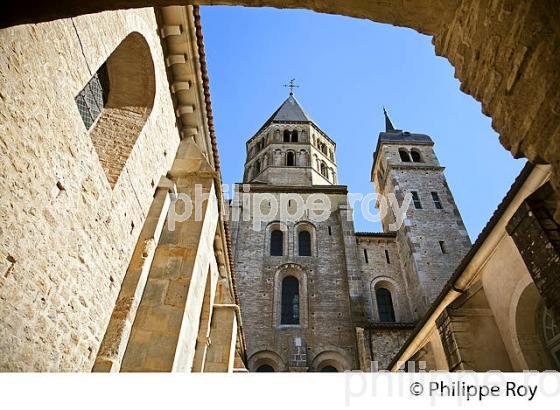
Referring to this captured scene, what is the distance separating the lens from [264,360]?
1497 cm

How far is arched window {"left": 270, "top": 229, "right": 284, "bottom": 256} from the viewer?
18891 mm

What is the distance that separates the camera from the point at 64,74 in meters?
3.27

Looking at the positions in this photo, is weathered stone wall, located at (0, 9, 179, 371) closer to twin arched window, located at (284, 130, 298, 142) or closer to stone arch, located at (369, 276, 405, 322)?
stone arch, located at (369, 276, 405, 322)

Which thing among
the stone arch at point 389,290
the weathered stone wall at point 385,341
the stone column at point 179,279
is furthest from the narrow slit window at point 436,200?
the stone column at point 179,279

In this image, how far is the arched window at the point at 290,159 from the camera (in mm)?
25552

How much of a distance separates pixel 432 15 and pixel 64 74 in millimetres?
3141

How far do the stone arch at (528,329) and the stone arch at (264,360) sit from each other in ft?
34.2

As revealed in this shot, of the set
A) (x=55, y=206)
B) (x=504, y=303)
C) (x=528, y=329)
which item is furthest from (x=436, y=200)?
(x=55, y=206)

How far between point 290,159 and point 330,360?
15.0m

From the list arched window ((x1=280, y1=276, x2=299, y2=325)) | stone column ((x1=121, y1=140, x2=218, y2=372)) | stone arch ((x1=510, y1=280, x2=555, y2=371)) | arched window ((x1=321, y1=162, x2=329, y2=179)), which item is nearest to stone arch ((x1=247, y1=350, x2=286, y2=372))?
arched window ((x1=280, y1=276, x2=299, y2=325))

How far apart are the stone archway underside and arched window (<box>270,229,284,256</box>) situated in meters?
16.8

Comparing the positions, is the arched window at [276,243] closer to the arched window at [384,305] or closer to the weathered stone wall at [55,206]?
the arched window at [384,305]

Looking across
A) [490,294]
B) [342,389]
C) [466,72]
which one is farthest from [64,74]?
[490,294]

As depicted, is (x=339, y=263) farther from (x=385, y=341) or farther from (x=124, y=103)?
(x=124, y=103)
